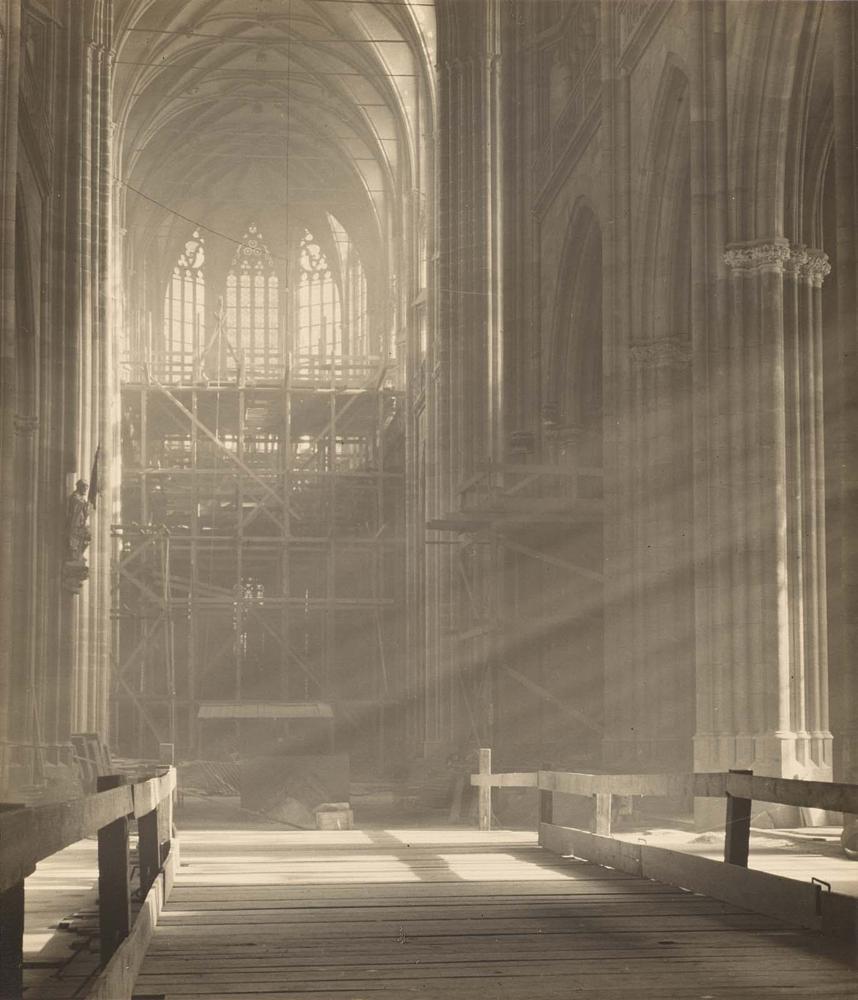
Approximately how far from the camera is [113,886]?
5723 mm

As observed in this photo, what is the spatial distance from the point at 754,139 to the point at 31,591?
11.7 meters

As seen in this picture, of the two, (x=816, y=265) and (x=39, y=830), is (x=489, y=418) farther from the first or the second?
(x=39, y=830)

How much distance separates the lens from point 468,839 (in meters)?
14.4

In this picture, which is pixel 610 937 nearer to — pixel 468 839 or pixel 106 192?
pixel 468 839

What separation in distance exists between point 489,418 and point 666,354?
9.15 meters

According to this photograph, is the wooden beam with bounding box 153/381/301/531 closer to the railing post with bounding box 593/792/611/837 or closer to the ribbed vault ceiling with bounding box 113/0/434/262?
the ribbed vault ceiling with bounding box 113/0/434/262

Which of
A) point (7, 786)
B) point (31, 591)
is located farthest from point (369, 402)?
point (7, 786)

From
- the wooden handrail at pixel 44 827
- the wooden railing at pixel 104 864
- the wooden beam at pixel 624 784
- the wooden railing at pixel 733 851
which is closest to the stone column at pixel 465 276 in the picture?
the wooden beam at pixel 624 784

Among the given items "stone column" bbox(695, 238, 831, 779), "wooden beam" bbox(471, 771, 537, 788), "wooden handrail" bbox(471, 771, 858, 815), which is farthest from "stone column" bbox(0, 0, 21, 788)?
"wooden handrail" bbox(471, 771, 858, 815)

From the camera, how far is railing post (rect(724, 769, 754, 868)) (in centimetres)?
732

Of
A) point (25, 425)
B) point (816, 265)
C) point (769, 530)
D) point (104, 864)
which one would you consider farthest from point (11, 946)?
→ point (25, 425)

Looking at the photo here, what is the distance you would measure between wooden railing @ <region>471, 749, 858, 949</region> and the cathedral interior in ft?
12.5

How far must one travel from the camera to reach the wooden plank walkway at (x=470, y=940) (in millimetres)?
5484

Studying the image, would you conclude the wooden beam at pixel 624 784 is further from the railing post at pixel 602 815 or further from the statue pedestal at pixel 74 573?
the statue pedestal at pixel 74 573
